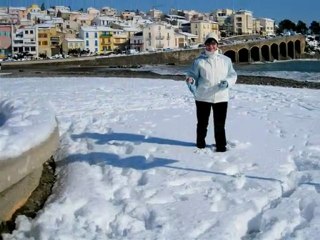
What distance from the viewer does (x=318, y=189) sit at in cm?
405

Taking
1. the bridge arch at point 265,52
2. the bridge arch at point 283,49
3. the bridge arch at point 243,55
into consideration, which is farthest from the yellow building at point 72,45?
the bridge arch at point 283,49

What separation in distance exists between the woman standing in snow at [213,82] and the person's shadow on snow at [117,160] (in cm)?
72

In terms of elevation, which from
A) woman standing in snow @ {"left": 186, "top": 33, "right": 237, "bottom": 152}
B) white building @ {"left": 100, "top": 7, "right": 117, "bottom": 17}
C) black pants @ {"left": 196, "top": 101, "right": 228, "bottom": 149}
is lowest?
black pants @ {"left": 196, "top": 101, "right": 228, "bottom": 149}

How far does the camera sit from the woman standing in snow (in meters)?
5.19

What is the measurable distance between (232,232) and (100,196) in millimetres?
1240

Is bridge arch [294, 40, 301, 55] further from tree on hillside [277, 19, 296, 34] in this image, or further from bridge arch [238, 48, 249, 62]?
tree on hillside [277, 19, 296, 34]

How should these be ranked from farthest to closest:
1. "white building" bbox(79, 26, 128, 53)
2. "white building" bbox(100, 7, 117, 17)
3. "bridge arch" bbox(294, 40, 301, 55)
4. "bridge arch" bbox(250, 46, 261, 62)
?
"white building" bbox(100, 7, 117, 17) → "bridge arch" bbox(294, 40, 301, 55) → "bridge arch" bbox(250, 46, 261, 62) → "white building" bbox(79, 26, 128, 53)

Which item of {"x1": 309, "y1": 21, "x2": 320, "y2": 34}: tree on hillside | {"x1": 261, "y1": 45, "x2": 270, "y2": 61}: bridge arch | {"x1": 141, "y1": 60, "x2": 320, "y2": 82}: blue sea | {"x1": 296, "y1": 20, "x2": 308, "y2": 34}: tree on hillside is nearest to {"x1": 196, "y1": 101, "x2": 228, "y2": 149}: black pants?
{"x1": 141, "y1": 60, "x2": 320, "y2": 82}: blue sea

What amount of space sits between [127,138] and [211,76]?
1430 millimetres

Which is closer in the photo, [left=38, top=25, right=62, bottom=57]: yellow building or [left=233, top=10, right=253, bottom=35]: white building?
[left=38, top=25, right=62, bottom=57]: yellow building

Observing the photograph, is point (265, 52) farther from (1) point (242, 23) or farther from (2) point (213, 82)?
(2) point (213, 82)

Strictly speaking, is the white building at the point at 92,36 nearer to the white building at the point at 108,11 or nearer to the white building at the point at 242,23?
the white building at the point at 108,11

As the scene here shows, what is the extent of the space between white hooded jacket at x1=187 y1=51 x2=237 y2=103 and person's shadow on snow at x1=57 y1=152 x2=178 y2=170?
84cm

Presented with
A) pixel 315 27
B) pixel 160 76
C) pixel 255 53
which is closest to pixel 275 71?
pixel 160 76
